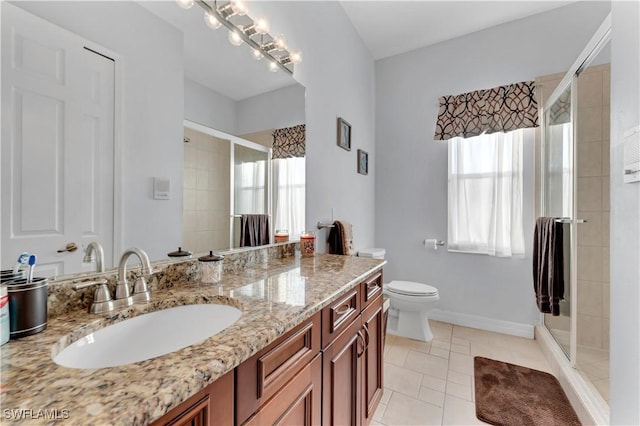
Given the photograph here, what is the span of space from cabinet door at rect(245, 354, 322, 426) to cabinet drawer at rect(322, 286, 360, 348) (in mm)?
95

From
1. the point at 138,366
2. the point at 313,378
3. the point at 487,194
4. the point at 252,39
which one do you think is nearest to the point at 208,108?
the point at 252,39

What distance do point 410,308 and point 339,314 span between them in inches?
59.4

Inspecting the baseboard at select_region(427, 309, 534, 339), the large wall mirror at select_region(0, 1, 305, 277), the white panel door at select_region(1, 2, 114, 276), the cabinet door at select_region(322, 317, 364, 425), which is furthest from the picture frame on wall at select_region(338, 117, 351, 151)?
the baseboard at select_region(427, 309, 534, 339)

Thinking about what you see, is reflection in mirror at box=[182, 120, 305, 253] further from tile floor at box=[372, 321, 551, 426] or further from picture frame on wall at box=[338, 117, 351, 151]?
tile floor at box=[372, 321, 551, 426]

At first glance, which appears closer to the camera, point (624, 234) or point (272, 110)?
point (624, 234)

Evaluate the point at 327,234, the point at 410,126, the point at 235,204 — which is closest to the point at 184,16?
the point at 235,204

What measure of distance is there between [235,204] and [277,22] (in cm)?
115

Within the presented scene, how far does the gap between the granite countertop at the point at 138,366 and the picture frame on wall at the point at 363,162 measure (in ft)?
6.44

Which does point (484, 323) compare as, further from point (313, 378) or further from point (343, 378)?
point (313, 378)

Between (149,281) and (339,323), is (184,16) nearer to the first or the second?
(149,281)

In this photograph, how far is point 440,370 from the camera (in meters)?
1.97

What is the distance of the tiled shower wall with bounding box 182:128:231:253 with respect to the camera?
3.65 ft

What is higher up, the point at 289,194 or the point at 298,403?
the point at 289,194

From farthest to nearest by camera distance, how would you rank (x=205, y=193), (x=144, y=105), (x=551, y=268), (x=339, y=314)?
(x=551, y=268) → (x=205, y=193) → (x=339, y=314) → (x=144, y=105)
